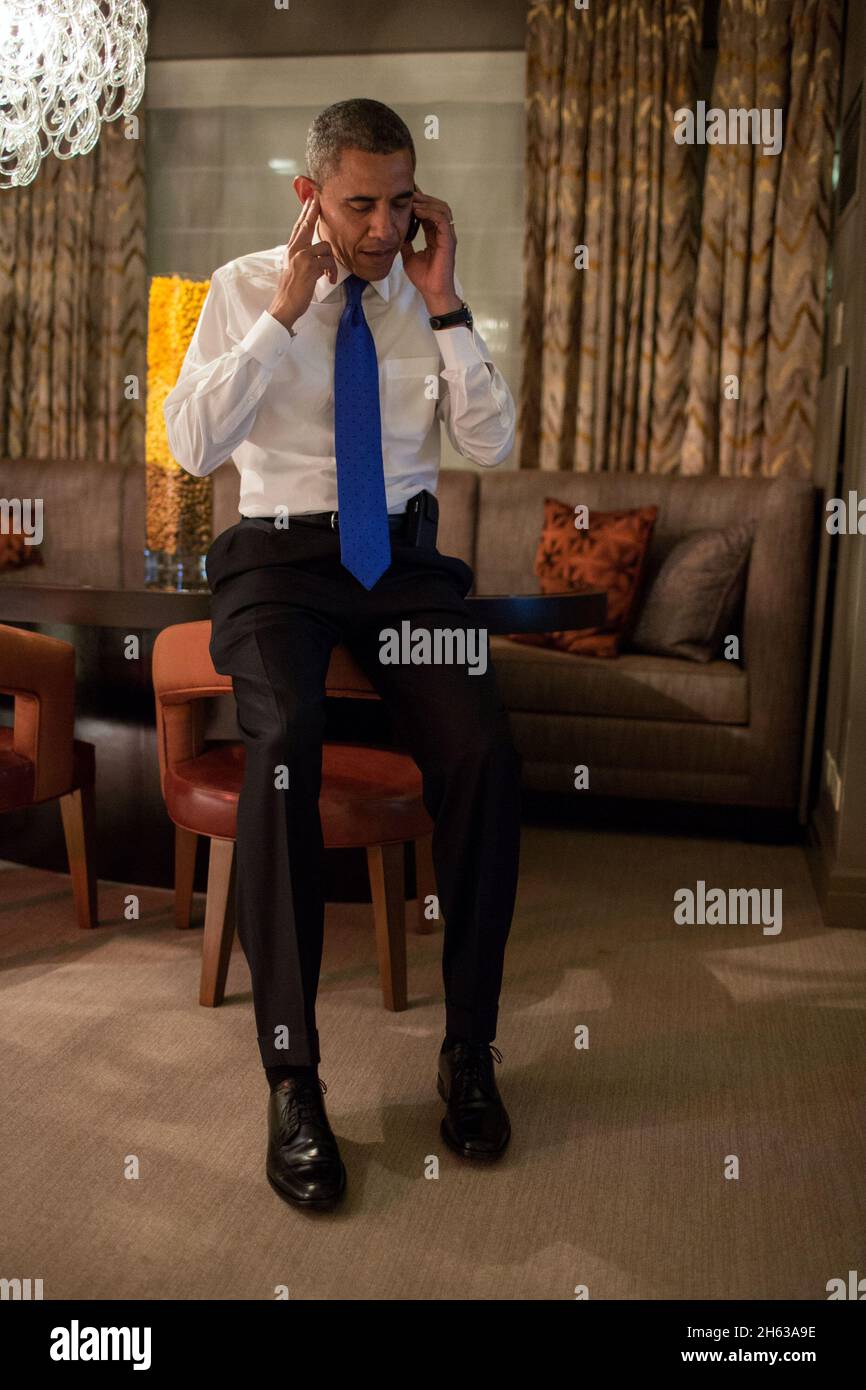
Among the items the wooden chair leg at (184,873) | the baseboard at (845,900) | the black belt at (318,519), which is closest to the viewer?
the black belt at (318,519)

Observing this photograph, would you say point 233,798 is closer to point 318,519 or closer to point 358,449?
point 318,519

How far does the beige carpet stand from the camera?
4.74 feet

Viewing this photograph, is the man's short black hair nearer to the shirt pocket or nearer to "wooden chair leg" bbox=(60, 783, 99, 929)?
the shirt pocket

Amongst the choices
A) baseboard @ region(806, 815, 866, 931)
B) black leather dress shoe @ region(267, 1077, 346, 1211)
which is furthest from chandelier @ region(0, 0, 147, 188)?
baseboard @ region(806, 815, 866, 931)

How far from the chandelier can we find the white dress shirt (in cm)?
131

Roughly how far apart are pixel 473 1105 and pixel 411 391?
118cm

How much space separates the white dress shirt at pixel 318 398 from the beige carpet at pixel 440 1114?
91 cm

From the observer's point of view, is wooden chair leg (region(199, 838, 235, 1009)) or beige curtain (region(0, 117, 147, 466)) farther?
beige curtain (region(0, 117, 147, 466))

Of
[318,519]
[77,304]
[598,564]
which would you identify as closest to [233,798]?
[318,519]

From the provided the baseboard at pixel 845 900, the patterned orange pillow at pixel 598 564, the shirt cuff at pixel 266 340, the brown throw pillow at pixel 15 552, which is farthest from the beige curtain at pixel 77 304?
the baseboard at pixel 845 900

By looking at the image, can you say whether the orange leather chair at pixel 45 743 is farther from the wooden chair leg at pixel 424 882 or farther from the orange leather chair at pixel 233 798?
the wooden chair leg at pixel 424 882

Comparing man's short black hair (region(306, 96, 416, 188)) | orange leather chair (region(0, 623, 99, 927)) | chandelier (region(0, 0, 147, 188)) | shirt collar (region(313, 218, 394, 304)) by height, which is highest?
chandelier (region(0, 0, 147, 188))

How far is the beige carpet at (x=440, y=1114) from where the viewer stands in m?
1.44
